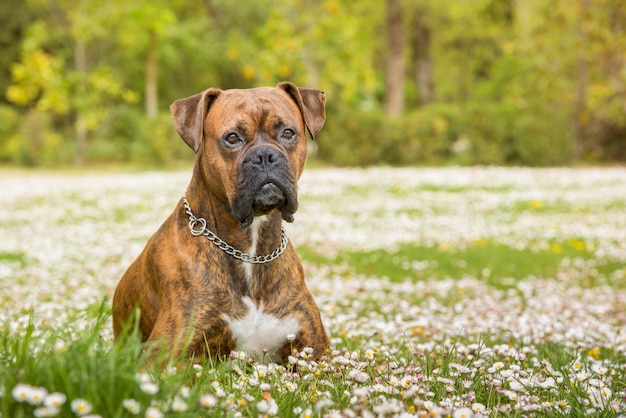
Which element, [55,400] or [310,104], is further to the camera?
[310,104]

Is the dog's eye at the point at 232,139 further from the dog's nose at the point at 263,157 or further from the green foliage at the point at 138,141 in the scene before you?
the green foliage at the point at 138,141

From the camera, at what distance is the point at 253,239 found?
4.11m

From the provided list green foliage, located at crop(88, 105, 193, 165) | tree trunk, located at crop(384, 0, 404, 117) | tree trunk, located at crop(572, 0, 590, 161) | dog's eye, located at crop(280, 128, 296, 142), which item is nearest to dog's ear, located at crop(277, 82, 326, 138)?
dog's eye, located at crop(280, 128, 296, 142)

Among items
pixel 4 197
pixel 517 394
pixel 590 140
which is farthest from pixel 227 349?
pixel 590 140

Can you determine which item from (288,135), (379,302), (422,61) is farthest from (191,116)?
(422,61)

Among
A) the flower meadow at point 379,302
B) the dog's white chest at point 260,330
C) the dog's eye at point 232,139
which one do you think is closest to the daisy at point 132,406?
the flower meadow at point 379,302

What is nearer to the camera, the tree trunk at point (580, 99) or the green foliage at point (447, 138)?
the green foliage at point (447, 138)

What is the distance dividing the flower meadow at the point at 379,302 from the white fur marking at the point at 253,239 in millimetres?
515

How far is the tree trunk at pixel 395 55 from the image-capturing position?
1241 inches

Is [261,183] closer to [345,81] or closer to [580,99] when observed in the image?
[345,81]

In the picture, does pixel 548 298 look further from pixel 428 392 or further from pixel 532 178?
pixel 532 178

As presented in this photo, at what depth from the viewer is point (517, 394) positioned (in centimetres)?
332

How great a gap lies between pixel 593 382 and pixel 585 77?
A: 28676 mm

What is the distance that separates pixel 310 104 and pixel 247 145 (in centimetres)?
70
